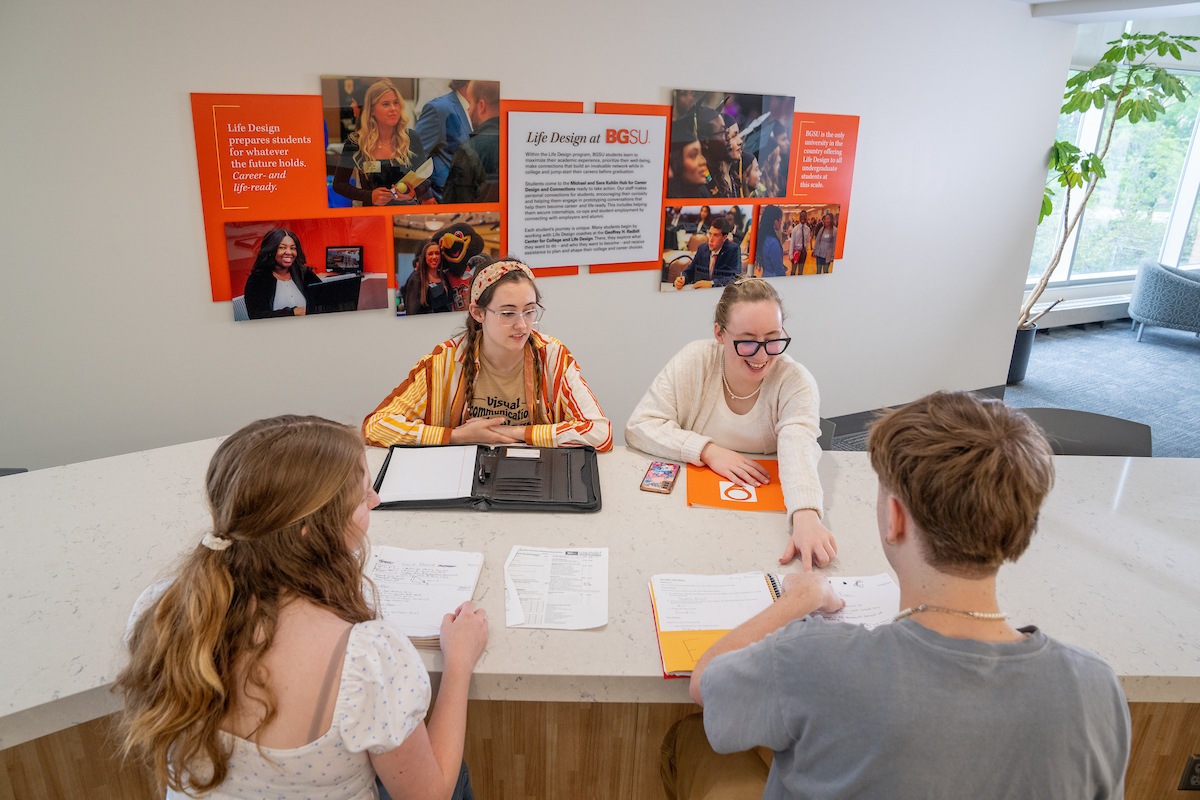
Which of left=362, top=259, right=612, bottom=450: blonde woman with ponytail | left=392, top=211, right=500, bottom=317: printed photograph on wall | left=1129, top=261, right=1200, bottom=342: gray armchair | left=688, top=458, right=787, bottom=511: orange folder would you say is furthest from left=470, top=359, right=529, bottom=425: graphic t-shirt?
left=1129, top=261, right=1200, bottom=342: gray armchair

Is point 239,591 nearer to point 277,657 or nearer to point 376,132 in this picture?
point 277,657

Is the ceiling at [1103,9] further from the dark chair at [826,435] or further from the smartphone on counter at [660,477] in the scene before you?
the smartphone on counter at [660,477]

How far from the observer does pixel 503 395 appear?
2580 mm

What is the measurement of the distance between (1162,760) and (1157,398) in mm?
5061

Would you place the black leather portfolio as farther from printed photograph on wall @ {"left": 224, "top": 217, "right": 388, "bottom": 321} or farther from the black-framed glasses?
printed photograph on wall @ {"left": 224, "top": 217, "right": 388, "bottom": 321}

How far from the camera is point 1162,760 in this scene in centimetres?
171

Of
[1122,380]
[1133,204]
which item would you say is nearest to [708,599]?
[1122,380]

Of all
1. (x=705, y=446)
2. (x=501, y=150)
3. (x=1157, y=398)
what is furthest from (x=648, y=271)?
(x=1157, y=398)

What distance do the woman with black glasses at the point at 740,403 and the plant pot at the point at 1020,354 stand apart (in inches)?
173

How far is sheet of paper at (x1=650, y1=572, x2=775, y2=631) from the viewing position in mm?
1481

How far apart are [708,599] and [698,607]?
38 millimetres

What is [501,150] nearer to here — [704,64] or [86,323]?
[704,64]

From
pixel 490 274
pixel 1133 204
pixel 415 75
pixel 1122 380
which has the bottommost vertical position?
pixel 1122 380

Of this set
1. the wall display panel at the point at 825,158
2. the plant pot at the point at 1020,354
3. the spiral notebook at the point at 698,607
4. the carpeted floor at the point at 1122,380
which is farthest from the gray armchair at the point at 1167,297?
the spiral notebook at the point at 698,607
